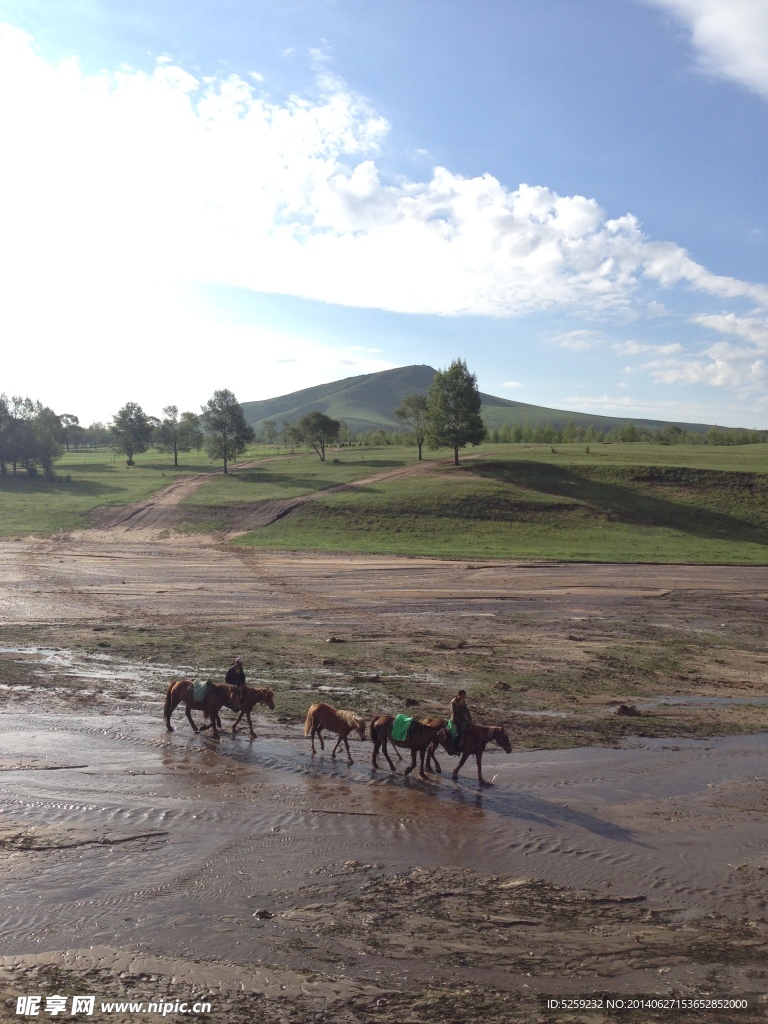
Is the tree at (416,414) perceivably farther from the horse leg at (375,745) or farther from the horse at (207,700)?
the horse leg at (375,745)

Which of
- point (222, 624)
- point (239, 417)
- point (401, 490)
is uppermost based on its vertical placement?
point (239, 417)

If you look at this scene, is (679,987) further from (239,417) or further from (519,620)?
(239,417)

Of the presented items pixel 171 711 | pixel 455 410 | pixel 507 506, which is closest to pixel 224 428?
pixel 455 410

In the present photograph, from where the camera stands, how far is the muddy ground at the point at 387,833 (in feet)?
26.8

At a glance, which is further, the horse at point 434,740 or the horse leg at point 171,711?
the horse leg at point 171,711

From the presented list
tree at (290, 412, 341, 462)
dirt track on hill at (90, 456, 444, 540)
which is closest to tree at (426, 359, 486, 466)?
dirt track on hill at (90, 456, 444, 540)

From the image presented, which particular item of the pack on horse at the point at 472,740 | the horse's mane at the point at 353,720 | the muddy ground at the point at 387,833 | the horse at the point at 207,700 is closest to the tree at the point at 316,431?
the muddy ground at the point at 387,833

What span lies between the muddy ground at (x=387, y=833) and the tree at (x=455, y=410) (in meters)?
48.0

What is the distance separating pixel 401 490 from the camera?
64.2 m

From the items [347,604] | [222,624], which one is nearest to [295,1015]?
[222,624]

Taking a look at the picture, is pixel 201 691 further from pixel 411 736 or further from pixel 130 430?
pixel 130 430

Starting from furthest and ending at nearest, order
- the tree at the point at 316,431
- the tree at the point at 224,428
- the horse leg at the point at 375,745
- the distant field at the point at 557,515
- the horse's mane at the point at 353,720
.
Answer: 1. the tree at the point at 316,431
2. the tree at the point at 224,428
3. the distant field at the point at 557,515
4. the horse's mane at the point at 353,720
5. the horse leg at the point at 375,745

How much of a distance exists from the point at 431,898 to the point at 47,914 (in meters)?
4.95

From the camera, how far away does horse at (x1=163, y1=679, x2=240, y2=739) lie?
16516mm
